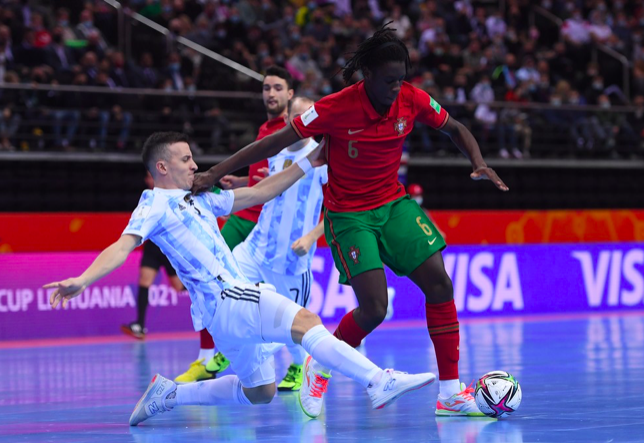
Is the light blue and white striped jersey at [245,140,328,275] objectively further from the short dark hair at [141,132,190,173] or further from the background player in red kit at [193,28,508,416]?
the short dark hair at [141,132,190,173]

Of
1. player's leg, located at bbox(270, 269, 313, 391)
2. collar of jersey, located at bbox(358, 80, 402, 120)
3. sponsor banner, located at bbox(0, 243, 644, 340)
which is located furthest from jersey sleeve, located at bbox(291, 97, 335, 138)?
sponsor banner, located at bbox(0, 243, 644, 340)

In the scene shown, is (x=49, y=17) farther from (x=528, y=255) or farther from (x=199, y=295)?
(x=199, y=295)

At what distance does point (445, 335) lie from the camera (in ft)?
20.4

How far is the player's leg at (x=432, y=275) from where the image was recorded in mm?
6102

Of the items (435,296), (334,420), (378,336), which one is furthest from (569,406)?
(378,336)

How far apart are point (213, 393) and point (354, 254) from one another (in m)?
1.19

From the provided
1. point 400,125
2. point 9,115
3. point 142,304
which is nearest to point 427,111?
point 400,125

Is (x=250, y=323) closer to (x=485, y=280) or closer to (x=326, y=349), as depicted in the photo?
(x=326, y=349)

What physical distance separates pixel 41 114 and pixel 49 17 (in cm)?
197

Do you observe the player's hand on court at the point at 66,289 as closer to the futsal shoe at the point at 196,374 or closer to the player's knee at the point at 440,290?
the player's knee at the point at 440,290

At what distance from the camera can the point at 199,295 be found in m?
5.75

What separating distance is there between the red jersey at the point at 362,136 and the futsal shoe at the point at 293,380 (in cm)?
196

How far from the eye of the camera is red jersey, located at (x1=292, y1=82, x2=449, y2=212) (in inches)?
239

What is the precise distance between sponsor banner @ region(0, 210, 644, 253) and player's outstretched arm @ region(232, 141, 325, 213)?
8.28 meters
